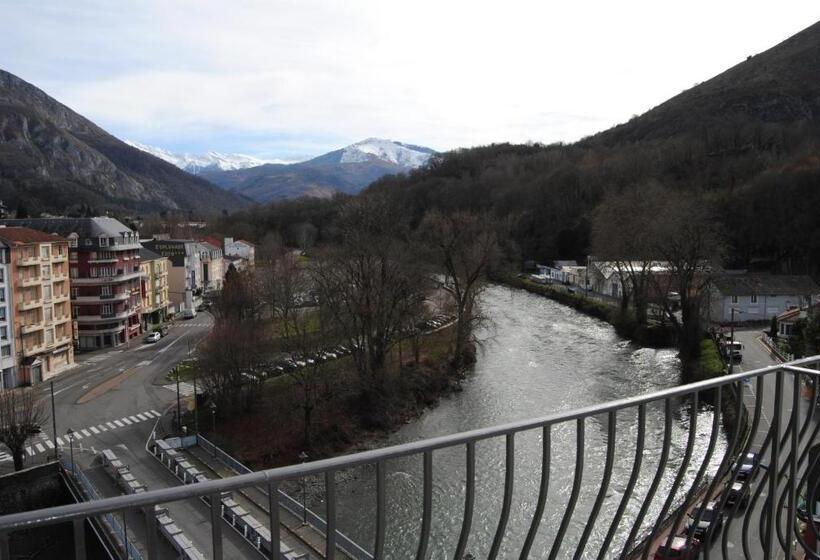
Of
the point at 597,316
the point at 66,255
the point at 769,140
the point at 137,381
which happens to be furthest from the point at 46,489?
the point at 769,140

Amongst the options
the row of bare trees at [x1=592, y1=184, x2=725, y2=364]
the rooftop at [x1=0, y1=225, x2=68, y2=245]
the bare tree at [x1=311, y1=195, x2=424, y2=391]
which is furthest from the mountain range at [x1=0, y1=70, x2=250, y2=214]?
the row of bare trees at [x1=592, y1=184, x2=725, y2=364]

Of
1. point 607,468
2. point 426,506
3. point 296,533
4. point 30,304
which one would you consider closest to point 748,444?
point 607,468

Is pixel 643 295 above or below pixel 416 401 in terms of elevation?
above

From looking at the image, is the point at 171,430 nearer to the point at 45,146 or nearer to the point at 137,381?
the point at 137,381

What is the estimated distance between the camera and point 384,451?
150cm

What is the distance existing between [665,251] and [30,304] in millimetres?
24770

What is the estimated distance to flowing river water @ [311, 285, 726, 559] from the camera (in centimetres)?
1141

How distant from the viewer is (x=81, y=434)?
17.8 meters

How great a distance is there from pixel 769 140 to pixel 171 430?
62106mm

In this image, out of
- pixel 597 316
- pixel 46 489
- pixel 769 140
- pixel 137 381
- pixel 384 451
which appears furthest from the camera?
pixel 769 140

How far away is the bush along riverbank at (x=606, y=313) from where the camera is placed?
27.5m

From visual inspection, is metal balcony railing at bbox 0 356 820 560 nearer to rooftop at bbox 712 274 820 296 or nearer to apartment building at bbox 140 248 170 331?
rooftop at bbox 712 274 820 296

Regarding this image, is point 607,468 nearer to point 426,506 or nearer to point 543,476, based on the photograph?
point 543,476

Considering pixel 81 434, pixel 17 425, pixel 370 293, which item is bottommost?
pixel 81 434
